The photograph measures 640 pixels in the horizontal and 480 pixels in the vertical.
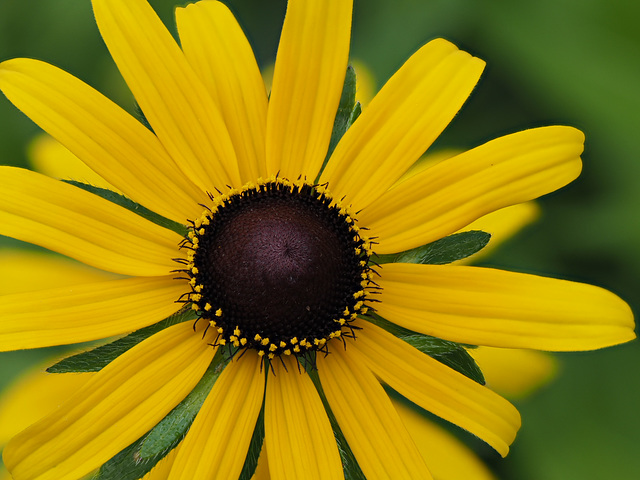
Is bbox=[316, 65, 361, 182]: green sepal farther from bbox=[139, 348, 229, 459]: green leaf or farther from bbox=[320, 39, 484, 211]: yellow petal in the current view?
bbox=[139, 348, 229, 459]: green leaf

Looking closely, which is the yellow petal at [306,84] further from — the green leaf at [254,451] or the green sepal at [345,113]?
the green leaf at [254,451]

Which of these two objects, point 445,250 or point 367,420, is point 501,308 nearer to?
point 445,250

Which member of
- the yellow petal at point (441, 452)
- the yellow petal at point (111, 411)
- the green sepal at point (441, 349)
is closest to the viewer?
the yellow petal at point (111, 411)

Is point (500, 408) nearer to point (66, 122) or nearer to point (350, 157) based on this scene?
point (350, 157)

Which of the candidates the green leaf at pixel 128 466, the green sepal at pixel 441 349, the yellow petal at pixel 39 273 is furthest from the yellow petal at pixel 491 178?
the yellow petal at pixel 39 273

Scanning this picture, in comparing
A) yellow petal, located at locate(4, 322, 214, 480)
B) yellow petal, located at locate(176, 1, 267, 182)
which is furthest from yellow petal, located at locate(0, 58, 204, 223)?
yellow petal, located at locate(4, 322, 214, 480)

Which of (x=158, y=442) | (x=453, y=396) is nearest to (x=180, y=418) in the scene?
(x=158, y=442)
